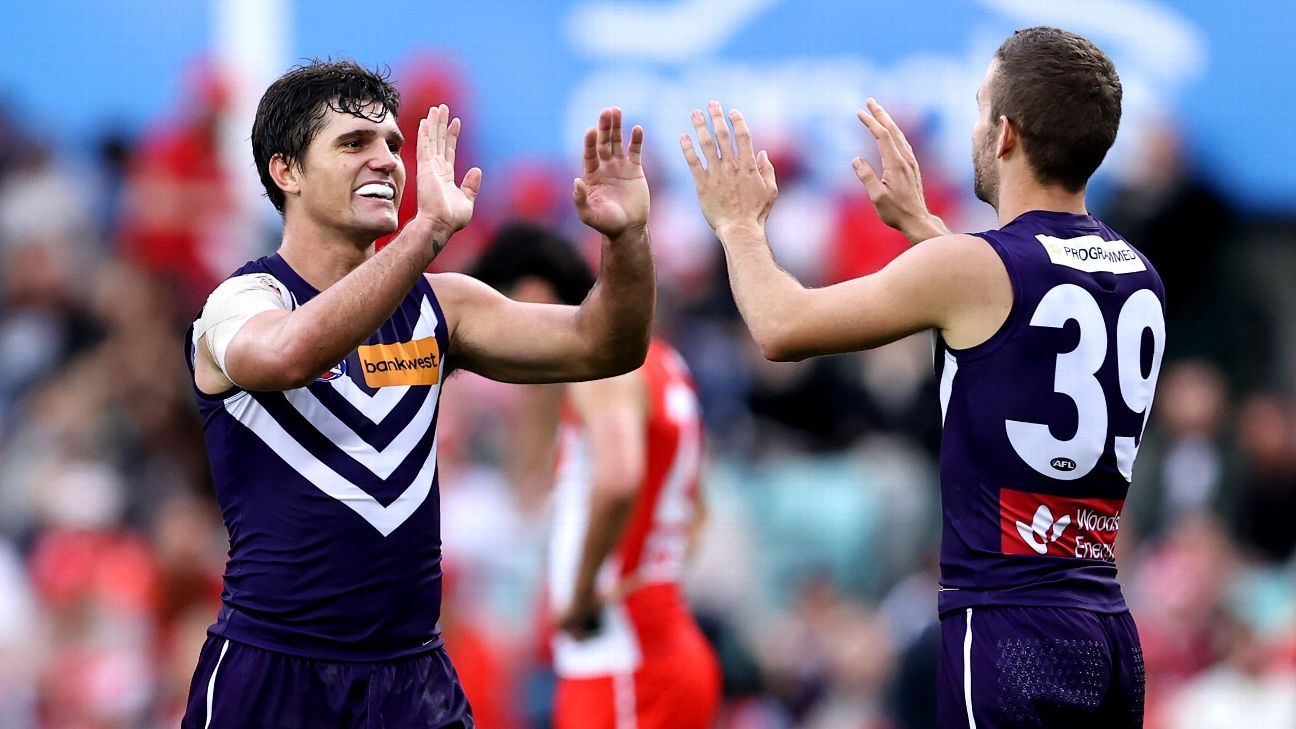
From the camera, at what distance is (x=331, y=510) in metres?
4.71

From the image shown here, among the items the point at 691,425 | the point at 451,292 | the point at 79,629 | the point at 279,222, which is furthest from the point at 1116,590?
the point at 279,222

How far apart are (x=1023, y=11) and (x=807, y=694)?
5.07m

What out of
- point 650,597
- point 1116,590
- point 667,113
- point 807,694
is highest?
point 667,113

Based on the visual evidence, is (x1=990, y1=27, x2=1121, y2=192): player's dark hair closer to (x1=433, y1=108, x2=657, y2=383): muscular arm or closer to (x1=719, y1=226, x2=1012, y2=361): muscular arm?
(x1=719, y1=226, x2=1012, y2=361): muscular arm

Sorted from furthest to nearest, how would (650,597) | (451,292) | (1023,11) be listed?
(1023,11) → (650,597) → (451,292)

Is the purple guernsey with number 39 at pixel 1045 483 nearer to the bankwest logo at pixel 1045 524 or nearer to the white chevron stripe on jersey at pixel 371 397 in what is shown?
the bankwest logo at pixel 1045 524

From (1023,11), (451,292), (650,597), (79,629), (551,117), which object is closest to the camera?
(451,292)

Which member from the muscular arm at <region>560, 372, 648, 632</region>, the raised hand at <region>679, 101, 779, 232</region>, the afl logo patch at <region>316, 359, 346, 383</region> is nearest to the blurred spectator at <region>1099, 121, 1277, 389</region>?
the muscular arm at <region>560, 372, 648, 632</region>

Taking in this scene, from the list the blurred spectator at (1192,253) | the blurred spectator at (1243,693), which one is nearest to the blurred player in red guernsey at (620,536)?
the blurred spectator at (1243,693)

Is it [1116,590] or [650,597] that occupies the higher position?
[1116,590]

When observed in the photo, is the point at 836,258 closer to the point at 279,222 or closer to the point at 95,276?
the point at 279,222

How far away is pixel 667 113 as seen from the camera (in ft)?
42.1

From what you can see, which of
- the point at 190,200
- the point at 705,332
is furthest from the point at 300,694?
the point at 190,200

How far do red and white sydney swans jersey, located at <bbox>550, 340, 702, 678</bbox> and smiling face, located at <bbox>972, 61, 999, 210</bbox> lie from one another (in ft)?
7.39
